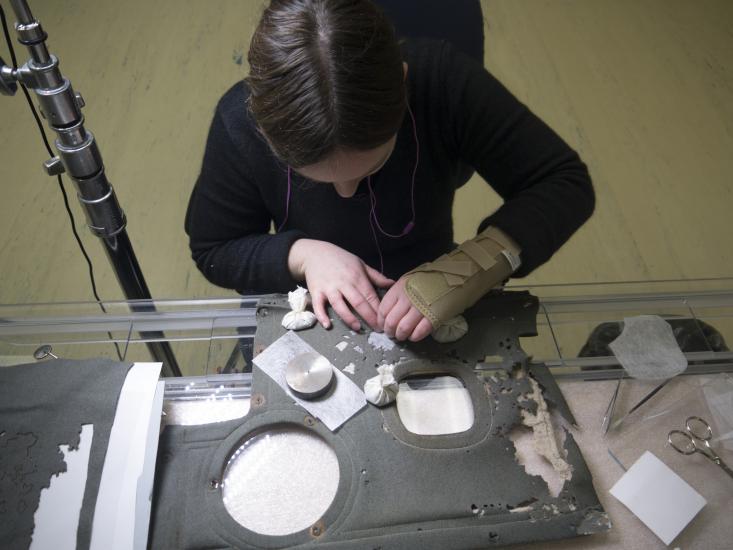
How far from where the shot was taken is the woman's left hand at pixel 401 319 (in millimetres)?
892

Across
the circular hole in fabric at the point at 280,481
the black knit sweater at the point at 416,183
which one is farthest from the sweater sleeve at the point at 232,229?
the circular hole in fabric at the point at 280,481

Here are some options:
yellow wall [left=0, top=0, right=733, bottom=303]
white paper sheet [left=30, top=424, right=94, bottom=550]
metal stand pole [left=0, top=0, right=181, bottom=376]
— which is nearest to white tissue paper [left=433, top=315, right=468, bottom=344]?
metal stand pole [left=0, top=0, right=181, bottom=376]

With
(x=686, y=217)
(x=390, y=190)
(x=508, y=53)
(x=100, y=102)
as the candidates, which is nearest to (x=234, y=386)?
(x=390, y=190)

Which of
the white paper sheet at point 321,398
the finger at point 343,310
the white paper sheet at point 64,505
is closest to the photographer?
the white paper sheet at point 64,505

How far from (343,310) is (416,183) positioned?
33 cm

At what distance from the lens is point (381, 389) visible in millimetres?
839

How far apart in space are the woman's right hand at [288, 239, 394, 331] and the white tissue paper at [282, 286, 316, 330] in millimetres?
14

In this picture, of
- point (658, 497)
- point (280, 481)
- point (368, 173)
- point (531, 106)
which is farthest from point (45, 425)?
point (531, 106)

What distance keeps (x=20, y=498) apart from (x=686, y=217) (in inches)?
84.0

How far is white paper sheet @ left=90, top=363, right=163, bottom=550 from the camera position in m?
0.73

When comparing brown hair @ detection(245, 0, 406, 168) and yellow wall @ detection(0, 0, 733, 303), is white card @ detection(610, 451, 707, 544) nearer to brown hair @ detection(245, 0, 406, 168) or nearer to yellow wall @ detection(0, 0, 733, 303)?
brown hair @ detection(245, 0, 406, 168)

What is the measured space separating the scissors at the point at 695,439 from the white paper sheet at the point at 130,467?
0.75 metres

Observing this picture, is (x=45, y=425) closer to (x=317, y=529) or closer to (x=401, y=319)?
(x=317, y=529)

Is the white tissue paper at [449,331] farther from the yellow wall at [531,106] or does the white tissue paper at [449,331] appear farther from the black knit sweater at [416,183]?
the yellow wall at [531,106]
